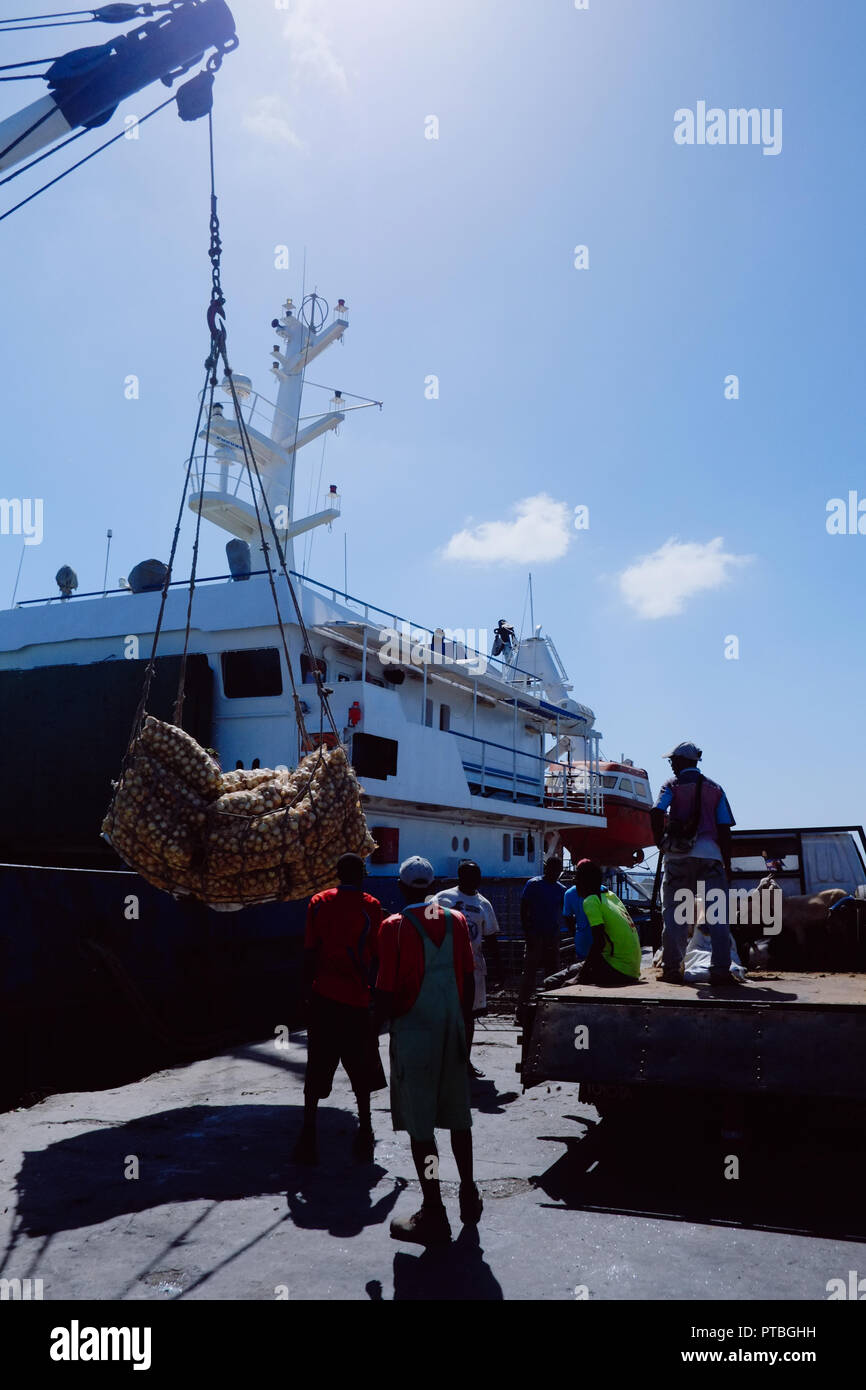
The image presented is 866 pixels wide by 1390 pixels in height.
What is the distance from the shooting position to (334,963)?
5836mm

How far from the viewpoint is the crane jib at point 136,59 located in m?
8.11

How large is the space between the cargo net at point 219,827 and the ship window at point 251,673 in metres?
8.58

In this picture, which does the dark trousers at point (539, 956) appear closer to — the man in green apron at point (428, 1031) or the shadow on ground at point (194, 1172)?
the shadow on ground at point (194, 1172)

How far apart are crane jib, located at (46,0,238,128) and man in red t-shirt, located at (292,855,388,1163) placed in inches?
287

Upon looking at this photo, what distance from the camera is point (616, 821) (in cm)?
2836

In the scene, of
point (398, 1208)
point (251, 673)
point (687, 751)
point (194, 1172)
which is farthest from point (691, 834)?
point (251, 673)

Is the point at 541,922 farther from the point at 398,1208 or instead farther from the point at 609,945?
the point at 398,1208

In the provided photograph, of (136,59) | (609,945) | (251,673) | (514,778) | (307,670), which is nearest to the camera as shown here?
(609,945)

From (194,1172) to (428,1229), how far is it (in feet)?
5.88

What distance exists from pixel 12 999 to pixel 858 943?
23.8 ft

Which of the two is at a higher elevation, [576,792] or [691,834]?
[576,792]

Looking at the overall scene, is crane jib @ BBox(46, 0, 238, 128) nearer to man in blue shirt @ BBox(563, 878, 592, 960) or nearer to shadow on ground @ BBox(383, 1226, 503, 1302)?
man in blue shirt @ BBox(563, 878, 592, 960)

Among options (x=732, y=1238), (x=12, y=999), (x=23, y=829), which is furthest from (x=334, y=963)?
(x=23, y=829)

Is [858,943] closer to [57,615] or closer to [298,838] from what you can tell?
[298,838]
